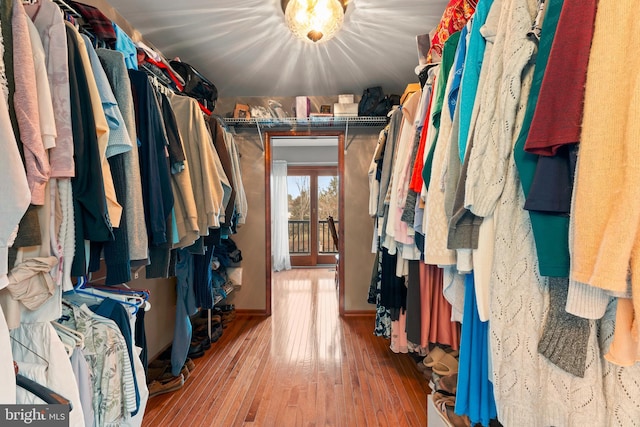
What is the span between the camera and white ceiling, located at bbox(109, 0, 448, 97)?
1.82 meters

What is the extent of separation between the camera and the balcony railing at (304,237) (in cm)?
600

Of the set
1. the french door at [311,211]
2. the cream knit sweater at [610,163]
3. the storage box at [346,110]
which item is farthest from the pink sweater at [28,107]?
the french door at [311,211]

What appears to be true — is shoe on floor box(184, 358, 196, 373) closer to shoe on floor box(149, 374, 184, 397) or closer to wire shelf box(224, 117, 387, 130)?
shoe on floor box(149, 374, 184, 397)

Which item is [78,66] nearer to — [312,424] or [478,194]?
[478,194]

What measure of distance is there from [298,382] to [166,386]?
2.69 ft

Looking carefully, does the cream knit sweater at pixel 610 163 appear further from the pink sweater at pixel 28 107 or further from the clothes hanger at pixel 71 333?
the clothes hanger at pixel 71 333

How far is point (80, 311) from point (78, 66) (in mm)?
878

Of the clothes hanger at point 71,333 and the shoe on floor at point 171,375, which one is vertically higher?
the clothes hanger at point 71,333

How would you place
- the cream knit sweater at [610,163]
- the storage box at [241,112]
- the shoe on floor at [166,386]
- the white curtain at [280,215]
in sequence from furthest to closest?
the white curtain at [280,215], the storage box at [241,112], the shoe on floor at [166,386], the cream knit sweater at [610,163]

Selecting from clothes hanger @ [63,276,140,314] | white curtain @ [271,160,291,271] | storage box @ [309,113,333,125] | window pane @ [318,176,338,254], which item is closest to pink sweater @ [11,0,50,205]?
clothes hanger @ [63,276,140,314]
